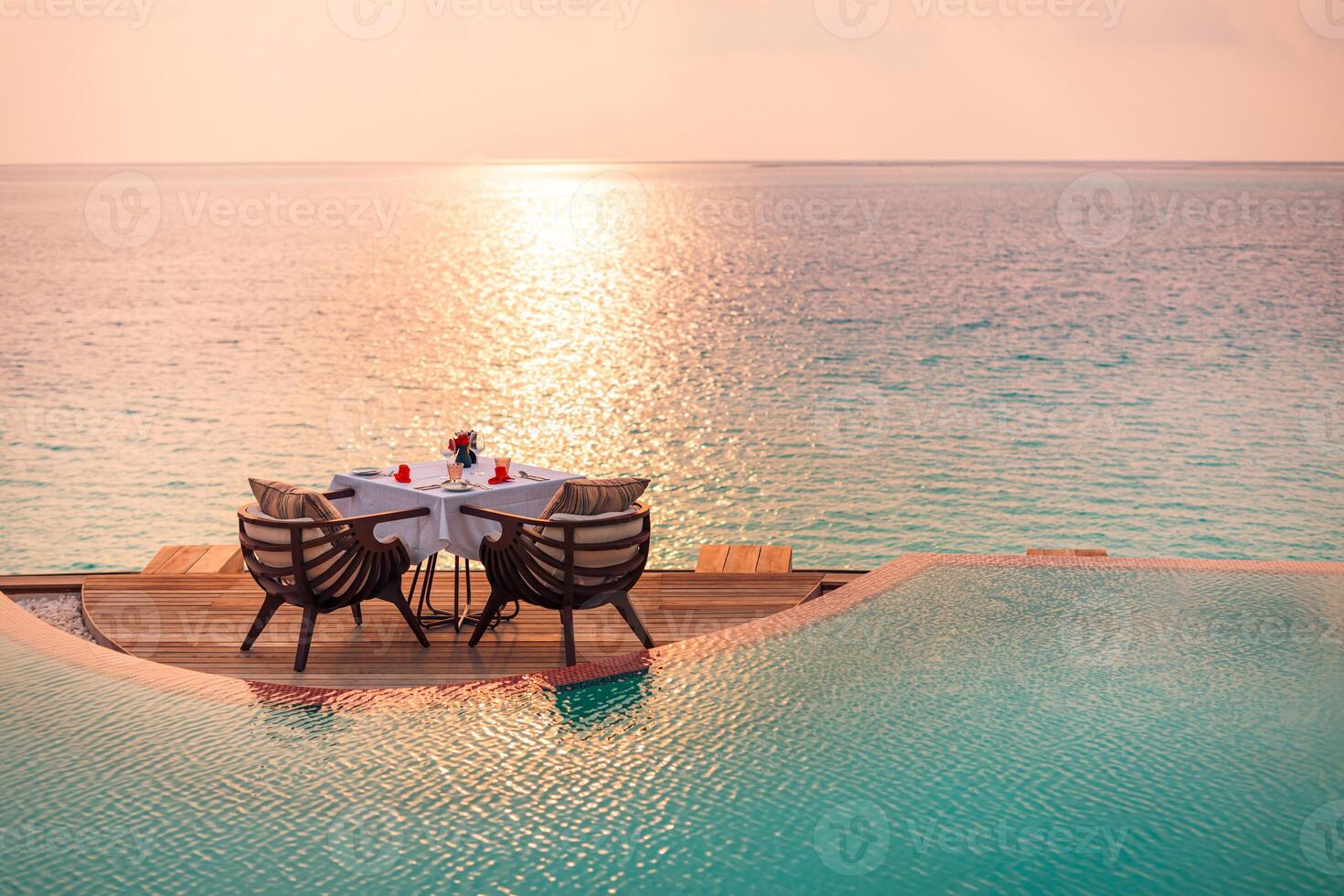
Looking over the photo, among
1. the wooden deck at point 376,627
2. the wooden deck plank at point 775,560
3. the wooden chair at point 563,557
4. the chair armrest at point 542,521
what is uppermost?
the chair armrest at point 542,521

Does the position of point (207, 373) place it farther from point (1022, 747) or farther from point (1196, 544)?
point (1022, 747)

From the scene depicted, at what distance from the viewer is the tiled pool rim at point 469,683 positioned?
4.93 metres

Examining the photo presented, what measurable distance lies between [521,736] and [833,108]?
43572mm

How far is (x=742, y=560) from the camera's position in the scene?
714cm
